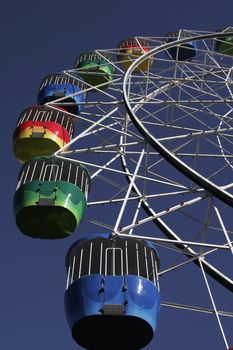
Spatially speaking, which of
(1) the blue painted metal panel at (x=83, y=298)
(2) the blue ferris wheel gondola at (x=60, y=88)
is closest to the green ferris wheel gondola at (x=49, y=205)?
(1) the blue painted metal panel at (x=83, y=298)

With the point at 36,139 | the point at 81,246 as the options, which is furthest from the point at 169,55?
the point at 81,246

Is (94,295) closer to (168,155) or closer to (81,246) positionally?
(81,246)

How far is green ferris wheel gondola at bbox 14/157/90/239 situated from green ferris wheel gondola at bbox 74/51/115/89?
6118 millimetres

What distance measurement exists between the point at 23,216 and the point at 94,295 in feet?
8.36

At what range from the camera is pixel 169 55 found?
19.5 metres

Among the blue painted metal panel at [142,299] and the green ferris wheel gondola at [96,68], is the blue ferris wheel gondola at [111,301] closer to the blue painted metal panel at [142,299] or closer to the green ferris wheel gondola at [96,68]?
the blue painted metal panel at [142,299]

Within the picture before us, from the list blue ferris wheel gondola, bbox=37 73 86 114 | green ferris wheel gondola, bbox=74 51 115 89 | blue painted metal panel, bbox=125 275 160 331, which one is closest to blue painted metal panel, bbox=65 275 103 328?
blue painted metal panel, bbox=125 275 160 331

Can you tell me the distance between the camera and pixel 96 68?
19125 millimetres

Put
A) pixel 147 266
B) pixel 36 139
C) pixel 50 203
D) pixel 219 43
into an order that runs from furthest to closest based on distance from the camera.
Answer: pixel 219 43 → pixel 36 139 → pixel 50 203 → pixel 147 266

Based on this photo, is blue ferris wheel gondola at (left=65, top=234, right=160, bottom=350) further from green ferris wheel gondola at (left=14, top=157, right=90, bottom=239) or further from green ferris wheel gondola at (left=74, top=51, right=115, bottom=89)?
green ferris wheel gondola at (left=74, top=51, right=115, bottom=89)

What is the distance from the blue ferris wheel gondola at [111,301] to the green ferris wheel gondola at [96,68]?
8386 millimetres

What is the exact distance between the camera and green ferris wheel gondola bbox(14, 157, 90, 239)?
1186cm

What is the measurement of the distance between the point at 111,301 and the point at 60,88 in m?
8.68

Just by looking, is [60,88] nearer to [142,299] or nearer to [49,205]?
[49,205]
